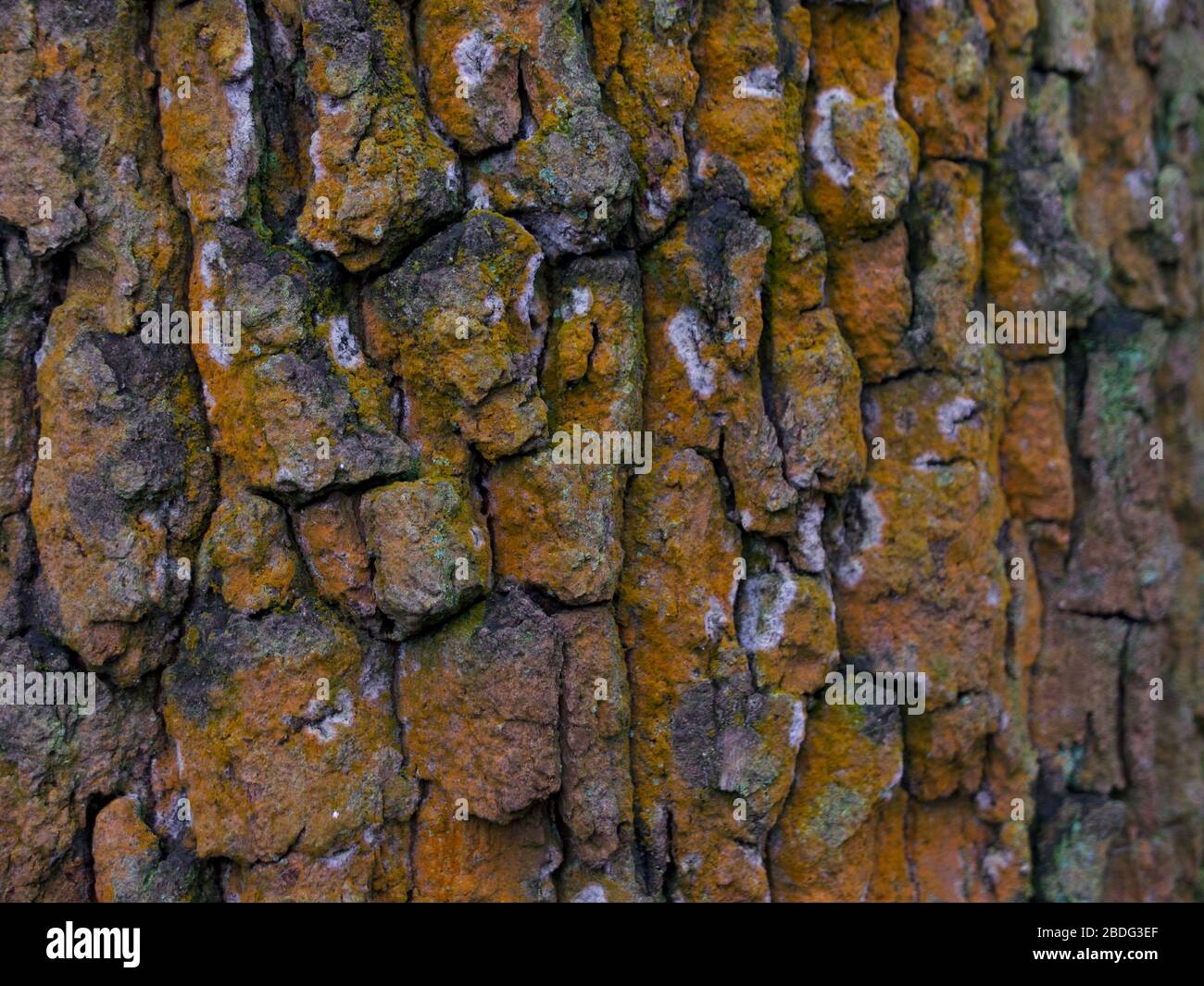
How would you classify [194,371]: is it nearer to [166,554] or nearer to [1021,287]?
[166,554]

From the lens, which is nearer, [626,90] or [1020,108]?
[626,90]

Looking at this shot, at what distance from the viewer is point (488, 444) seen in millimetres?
4258

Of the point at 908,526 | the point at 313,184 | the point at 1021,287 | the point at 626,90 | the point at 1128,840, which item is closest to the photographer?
the point at 313,184

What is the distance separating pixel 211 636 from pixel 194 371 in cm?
115

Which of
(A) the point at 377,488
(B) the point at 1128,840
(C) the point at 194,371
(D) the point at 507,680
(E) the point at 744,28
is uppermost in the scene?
(E) the point at 744,28

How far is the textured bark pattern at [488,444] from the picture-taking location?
163 inches

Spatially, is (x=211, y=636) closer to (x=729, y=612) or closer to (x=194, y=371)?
(x=194, y=371)

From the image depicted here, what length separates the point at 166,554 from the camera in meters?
4.21

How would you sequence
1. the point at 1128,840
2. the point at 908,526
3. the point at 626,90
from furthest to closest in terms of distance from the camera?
1. the point at 1128,840
2. the point at 908,526
3. the point at 626,90

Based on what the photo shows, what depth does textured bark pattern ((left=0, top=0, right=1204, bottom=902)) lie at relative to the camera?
13.6 ft

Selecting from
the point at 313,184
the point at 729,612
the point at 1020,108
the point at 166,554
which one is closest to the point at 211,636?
the point at 166,554

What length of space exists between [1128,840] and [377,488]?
15.4ft
